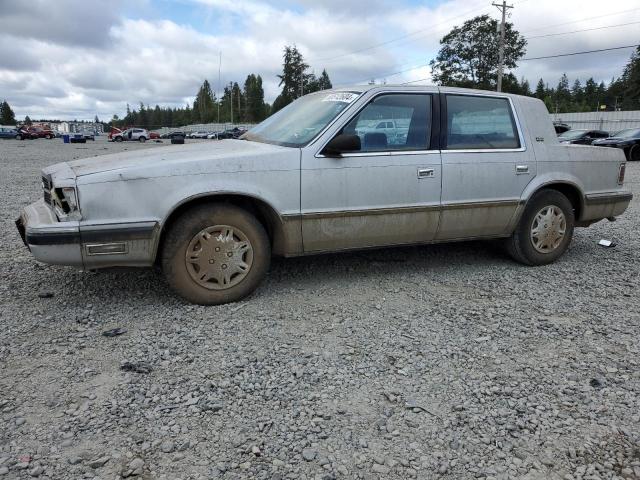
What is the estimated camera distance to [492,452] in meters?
2.28

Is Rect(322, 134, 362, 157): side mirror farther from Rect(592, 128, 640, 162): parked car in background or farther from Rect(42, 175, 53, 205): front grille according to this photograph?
Rect(592, 128, 640, 162): parked car in background

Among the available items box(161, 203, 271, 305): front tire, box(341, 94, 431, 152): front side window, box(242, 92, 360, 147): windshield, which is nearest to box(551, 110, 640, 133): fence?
box(341, 94, 431, 152): front side window

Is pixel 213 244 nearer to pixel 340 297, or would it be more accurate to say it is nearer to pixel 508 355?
pixel 340 297

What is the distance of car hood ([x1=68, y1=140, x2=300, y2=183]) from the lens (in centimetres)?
349

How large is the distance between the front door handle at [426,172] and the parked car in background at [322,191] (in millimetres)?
10

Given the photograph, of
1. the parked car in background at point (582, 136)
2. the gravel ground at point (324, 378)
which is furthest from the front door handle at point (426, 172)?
the parked car in background at point (582, 136)

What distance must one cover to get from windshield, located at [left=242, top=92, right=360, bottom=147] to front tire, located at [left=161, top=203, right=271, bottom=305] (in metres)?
0.80

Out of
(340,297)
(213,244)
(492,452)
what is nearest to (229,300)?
(213,244)

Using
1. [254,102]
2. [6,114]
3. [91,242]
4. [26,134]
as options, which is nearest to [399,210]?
[91,242]

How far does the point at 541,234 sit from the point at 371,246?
1.87 meters

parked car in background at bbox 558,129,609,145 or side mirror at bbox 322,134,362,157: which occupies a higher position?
parked car in background at bbox 558,129,609,145

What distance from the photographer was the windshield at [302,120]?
4125 millimetres

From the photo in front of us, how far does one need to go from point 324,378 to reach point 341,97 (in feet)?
8.23

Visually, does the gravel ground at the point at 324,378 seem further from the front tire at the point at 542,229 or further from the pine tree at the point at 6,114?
the pine tree at the point at 6,114
